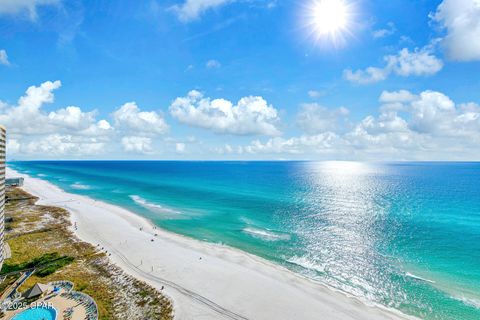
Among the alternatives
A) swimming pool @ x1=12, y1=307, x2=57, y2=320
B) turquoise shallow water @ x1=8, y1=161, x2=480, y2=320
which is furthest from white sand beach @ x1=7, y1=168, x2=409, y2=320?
swimming pool @ x1=12, y1=307, x2=57, y2=320

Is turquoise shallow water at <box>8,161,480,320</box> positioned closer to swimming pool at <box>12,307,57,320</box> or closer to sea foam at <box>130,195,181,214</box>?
sea foam at <box>130,195,181,214</box>

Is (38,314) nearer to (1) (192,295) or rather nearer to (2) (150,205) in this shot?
(1) (192,295)

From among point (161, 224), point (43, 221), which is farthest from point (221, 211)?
point (43, 221)

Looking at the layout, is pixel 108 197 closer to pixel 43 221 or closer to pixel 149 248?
pixel 43 221

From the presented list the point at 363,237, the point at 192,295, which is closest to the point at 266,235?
the point at 363,237

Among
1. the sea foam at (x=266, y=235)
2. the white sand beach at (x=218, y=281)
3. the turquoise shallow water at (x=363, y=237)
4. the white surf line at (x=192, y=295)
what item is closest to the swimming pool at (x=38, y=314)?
the white sand beach at (x=218, y=281)

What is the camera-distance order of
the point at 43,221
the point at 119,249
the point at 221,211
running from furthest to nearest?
1. the point at 221,211
2. the point at 43,221
3. the point at 119,249
